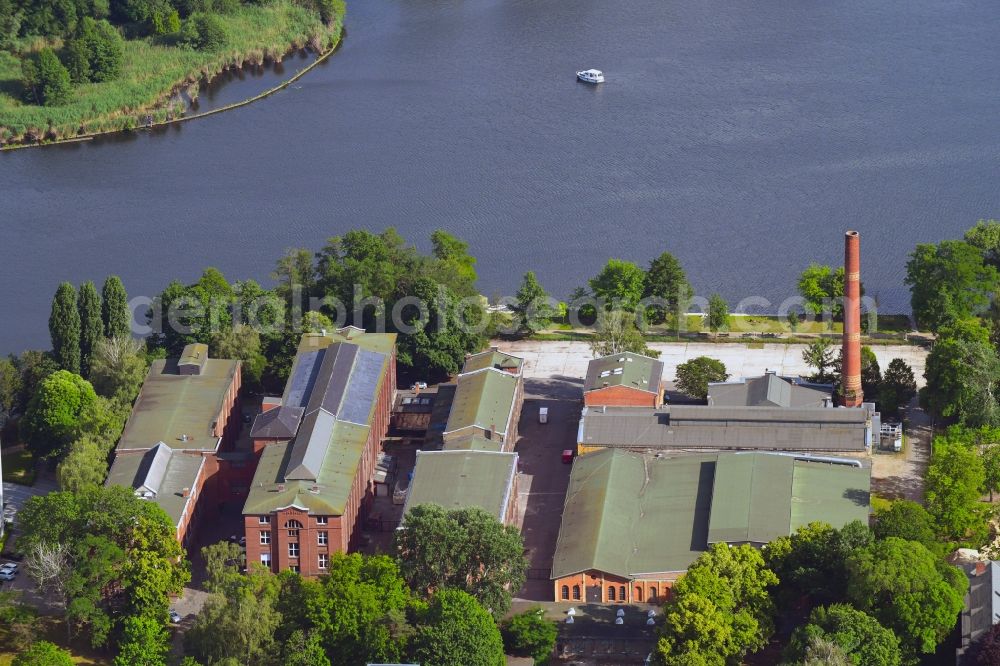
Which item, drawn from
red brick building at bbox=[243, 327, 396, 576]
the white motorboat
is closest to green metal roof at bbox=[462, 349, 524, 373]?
red brick building at bbox=[243, 327, 396, 576]

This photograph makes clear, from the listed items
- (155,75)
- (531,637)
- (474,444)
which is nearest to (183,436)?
(474,444)

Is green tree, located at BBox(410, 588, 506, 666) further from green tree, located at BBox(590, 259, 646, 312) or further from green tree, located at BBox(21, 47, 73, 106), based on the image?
green tree, located at BBox(21, 47, 73, 106)

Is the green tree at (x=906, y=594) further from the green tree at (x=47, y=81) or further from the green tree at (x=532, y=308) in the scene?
the green tree at (x=47, y=81)

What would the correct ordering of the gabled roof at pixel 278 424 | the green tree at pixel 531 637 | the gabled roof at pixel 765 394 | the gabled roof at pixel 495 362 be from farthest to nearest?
1. the gabled roof at pixel 495 362
2. the gabled roof at pixel 765 394
3. the gabled roof at pixel 278 424
4. the green tree at pixel 531 637

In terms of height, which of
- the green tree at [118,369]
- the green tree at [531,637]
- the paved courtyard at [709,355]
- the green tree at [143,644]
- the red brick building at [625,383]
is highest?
the paved courtyard at [709,355]

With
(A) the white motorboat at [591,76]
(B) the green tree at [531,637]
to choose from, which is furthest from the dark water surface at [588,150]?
(B) the green tree at [531,637]

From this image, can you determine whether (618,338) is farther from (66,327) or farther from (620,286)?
(66,327)

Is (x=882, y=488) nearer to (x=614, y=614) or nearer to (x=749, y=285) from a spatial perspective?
(x=614, y=614)
